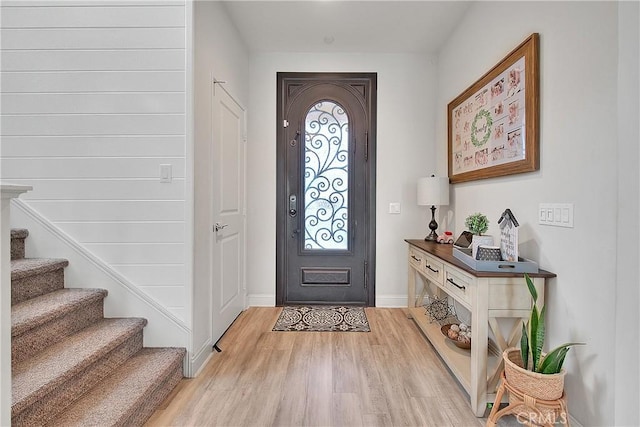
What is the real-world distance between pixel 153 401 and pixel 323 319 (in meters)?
1.67

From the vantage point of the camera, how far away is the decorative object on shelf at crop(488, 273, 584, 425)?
137 cm

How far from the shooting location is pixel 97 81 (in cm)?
207

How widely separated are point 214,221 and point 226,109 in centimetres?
100

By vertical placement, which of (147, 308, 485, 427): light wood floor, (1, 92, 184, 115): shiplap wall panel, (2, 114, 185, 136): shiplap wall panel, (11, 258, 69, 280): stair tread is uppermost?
(1, 92, 184, 115): shiplap wall panel

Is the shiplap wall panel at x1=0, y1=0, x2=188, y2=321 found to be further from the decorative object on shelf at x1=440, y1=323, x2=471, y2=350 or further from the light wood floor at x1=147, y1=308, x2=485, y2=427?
the decorative object on shelf at x1=440, y1=323, x2=471, y2=350

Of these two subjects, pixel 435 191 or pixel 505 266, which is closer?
pixel 505 266

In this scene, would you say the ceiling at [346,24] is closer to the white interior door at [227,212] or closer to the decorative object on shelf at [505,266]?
the white interior door at [227,212]

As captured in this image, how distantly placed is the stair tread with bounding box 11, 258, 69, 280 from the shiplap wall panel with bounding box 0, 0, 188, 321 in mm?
186

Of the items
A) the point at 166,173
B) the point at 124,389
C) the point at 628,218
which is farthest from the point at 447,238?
the point at 124,389

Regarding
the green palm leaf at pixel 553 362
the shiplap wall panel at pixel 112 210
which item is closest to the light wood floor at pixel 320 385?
the green palm leaf at pixel 553 362

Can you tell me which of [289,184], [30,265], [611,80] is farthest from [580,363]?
[30,265]

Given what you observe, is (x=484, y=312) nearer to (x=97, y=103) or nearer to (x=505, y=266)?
(x=505, y=266)

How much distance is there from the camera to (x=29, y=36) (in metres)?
2.05

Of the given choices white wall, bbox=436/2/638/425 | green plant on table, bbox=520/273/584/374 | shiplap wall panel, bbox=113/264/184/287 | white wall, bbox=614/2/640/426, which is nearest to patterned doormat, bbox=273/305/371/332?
shiplap wall panel, bbox=113/264/184/287
